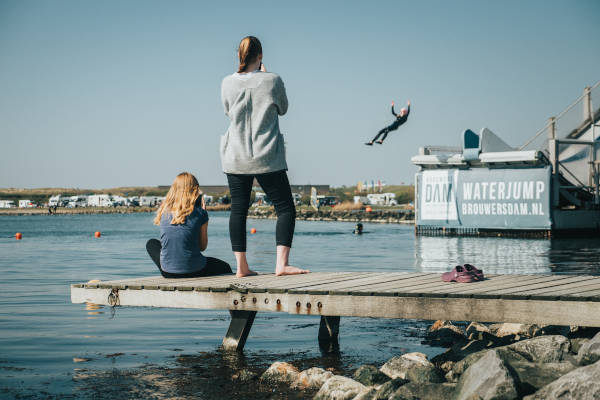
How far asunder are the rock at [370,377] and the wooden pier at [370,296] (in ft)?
1.54

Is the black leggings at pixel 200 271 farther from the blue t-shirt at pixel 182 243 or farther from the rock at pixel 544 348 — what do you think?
the rock at pixel 544 348

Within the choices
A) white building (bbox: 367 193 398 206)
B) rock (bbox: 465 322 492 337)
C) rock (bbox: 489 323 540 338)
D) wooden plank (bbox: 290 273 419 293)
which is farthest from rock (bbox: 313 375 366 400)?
white building (bbox: 367 193 398 206)

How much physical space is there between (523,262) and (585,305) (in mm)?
14066

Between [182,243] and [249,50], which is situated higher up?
[249,50]

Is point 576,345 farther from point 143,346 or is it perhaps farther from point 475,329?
point 143,346

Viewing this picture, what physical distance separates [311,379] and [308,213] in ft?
243

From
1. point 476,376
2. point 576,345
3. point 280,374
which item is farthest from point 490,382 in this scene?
point 280,374

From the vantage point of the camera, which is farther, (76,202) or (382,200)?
(76,202)

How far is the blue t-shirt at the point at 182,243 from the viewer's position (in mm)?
7066

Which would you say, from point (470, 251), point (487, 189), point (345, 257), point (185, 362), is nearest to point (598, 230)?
point (487, 189)

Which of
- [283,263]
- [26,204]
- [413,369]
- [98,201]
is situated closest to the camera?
[413,369]

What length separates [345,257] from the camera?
22969 millimetres

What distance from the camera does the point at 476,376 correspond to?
15.9 ft

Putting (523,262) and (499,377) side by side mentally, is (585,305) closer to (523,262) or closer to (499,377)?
(499,377)
